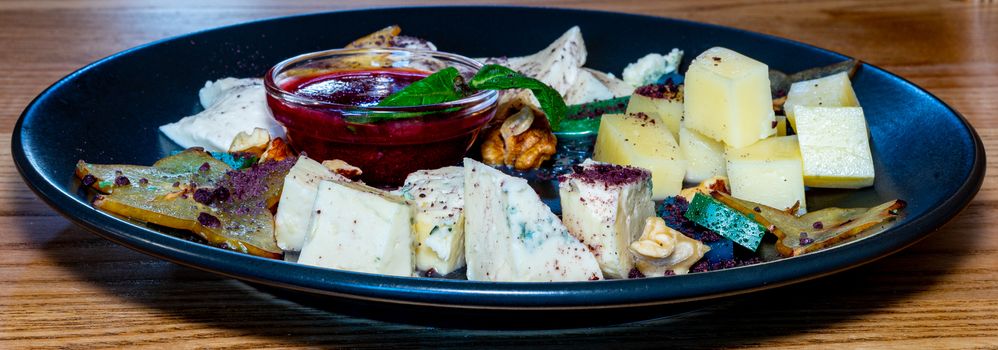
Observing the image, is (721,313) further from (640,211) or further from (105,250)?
(105,250)

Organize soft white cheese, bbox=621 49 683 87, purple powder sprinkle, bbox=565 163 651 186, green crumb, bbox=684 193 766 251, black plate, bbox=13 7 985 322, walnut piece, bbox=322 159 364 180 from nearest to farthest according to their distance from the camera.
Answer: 1. black plate, bbox=13 7 985 322
2. purple powder sprinkle, bbox=565 163 651 186
3. green crumb, bbox=684 193 766 251
4. walnut piece, bbox=322 159 364 180
5. soft white cheese, bbox=621 49 683 87

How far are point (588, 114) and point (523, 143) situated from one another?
0.27m

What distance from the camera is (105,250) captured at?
211cm

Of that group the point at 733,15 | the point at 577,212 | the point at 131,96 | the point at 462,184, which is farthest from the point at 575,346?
the point at 733,15

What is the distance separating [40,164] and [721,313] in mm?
1248

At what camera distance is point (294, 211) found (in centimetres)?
185

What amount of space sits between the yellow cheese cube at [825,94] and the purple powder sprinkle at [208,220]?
1231mm

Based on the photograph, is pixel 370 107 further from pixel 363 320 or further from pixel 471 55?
pixel 471 55

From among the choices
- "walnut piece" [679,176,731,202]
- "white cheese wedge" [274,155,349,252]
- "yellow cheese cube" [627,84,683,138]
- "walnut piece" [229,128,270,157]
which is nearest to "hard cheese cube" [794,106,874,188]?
"walnut piece" [679,176,731,202]

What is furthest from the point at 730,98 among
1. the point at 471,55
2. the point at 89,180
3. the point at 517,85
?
the point at 89,180

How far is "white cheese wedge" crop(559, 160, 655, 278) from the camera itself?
1.75 metres

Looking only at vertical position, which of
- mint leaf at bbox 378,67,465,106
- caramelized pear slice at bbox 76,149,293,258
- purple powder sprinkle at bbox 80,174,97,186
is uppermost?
mint leaf at bbox 378,67,465,106

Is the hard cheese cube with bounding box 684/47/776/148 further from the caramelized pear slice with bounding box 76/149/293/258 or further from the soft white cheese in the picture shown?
the caramelized pear slice with bounding box 76/149/293/258

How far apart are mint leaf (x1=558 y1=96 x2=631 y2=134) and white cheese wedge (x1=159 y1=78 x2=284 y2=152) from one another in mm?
685
